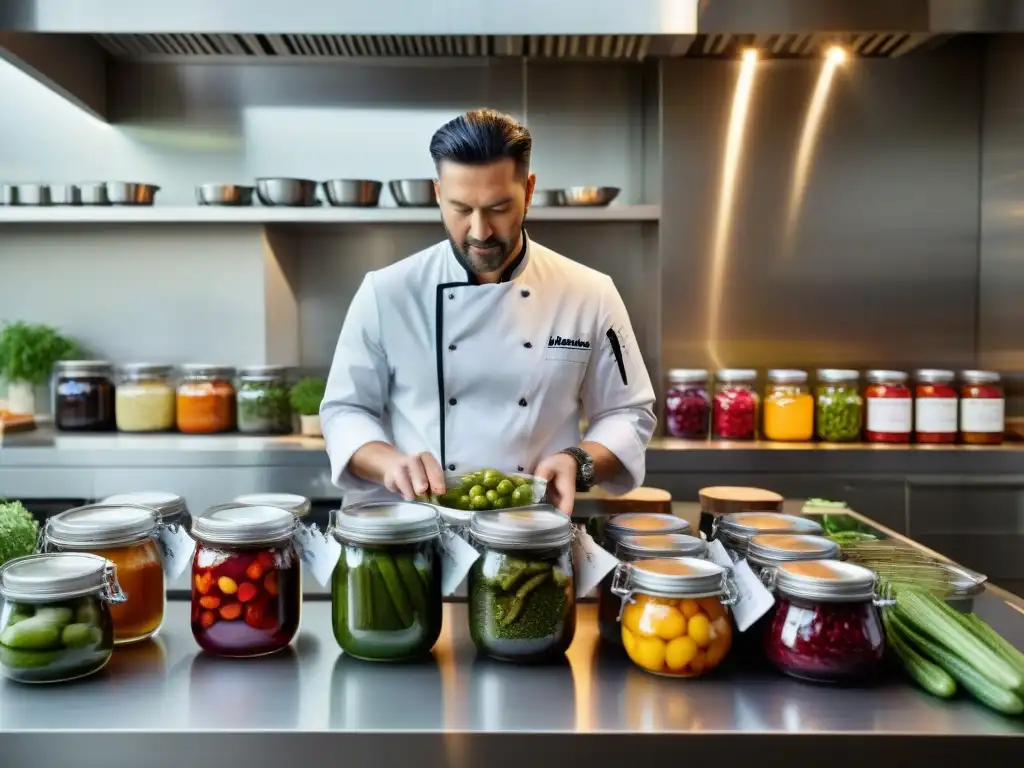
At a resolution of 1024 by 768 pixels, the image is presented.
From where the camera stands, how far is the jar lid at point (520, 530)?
1230mm

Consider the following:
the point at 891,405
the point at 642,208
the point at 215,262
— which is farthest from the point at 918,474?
the point at 215,262

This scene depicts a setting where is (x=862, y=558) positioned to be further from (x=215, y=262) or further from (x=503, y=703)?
(x=215, y=262)

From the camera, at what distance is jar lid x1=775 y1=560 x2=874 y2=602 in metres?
1.18

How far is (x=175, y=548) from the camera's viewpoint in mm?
1393

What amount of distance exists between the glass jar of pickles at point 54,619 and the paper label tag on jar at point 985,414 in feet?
9.86

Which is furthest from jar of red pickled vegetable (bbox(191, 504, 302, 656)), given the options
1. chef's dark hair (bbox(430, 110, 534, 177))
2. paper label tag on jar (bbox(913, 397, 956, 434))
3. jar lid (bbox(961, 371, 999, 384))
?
jar lid (bbox(961, 371, 999, 384))

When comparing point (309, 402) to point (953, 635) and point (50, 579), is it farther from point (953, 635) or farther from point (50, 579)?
point (953, 635)

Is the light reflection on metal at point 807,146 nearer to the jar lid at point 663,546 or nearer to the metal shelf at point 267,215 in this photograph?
the metal shelf at point 267,215

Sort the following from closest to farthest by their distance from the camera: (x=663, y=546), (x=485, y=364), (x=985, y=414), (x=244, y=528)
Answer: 1. (x=244, y=528)
2. (x=663, y=546)
3. (x=485, y=364)
4. (x=985, y=414)

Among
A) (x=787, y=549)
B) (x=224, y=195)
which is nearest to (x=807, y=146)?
(x=224, y=195)

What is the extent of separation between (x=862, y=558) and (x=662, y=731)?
0.67 m

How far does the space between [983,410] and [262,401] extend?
2528 mm

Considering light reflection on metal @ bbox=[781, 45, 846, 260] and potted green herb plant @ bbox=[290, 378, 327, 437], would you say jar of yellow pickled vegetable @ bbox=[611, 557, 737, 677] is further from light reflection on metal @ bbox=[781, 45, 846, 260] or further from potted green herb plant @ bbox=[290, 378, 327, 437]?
light reflection on metal @ bbox=[781, 45, 846, 260]

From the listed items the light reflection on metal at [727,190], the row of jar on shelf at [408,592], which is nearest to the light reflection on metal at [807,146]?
the light reflection on metal at [727,190]
